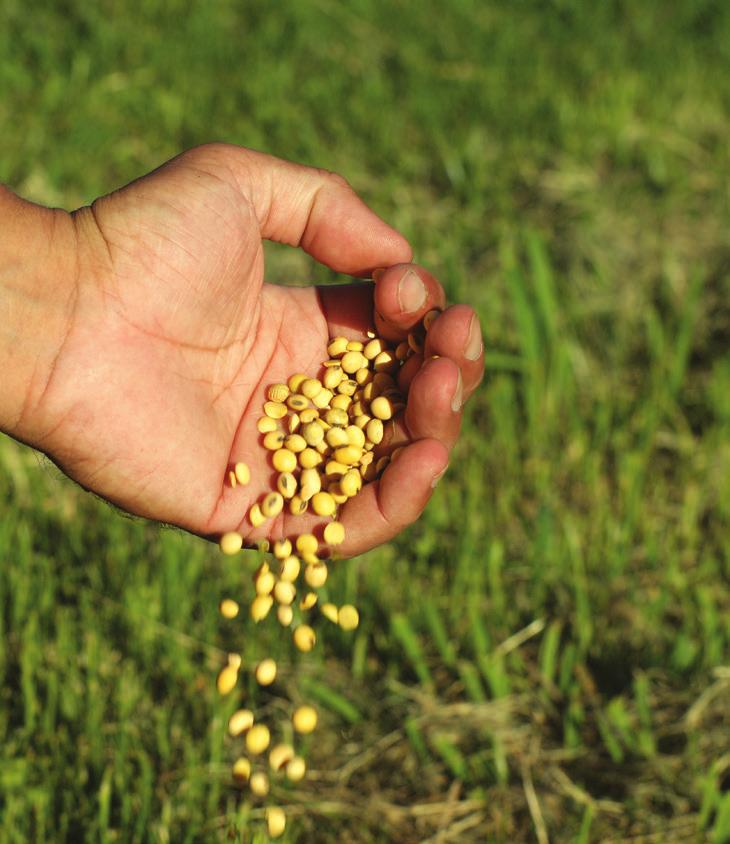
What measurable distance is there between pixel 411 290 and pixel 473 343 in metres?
0.13

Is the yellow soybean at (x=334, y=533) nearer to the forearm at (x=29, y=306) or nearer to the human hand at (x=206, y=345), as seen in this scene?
the human hand at (x=206, y=345)

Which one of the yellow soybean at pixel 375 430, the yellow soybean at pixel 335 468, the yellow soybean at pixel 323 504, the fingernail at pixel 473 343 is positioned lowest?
the yellow soybean at pixel 323 504

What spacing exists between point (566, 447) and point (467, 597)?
536mm

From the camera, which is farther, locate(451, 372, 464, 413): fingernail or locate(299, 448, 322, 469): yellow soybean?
locate(299, 448, 322, 469): yellow soybean

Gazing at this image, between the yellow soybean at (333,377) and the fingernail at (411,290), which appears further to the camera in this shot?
the yellow soybean at (333,377)

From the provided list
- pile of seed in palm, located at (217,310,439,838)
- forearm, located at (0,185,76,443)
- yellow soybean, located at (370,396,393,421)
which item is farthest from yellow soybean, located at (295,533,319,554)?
forearm, located at (0,185,76,443)

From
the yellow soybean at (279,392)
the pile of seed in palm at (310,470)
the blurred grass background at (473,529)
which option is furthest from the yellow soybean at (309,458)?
the blurred grass background at (473,529)

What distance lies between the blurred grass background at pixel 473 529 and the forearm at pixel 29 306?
0.28 m

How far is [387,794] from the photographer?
6.54 feet

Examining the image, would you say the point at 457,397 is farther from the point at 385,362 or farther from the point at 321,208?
the point at 321,208

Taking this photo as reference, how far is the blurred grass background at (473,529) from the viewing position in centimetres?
194

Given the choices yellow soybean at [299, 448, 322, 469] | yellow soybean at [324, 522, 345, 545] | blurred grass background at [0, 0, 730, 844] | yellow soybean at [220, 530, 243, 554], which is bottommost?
blurred grass background at [0, 0, 730, 844]

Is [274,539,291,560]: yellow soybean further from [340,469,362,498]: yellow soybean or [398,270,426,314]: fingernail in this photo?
[398,270,426,314]: fingernail

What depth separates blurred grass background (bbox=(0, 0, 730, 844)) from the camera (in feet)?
6.38
